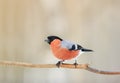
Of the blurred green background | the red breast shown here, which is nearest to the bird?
the red breast

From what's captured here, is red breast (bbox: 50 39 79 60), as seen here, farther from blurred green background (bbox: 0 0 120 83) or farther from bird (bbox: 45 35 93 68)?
blurred green background (bbox: 0 0 120 83)

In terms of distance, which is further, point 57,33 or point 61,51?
point 57,33

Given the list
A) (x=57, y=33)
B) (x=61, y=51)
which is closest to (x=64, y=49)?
(x=61, y=51)

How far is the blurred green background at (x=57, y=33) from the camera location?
121 cm

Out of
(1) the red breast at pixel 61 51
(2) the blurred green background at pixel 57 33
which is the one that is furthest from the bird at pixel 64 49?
(2) the blurred green background at pixel 57 33

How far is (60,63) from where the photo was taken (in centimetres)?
98

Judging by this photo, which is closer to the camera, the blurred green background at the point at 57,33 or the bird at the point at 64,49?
the bird at the point at 64,49

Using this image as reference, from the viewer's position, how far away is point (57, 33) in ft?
3.99

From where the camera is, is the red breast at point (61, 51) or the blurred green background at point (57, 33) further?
the blurred green background at point (57, 33)

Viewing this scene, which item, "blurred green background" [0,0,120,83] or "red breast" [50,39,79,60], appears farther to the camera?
"blurred green background" [0,0,120,83]

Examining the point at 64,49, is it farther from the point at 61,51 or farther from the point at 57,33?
the point at 57,33

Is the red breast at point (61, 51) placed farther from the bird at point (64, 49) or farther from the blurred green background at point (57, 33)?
the blurred green background at point (57, 33)

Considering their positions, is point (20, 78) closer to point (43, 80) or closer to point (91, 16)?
point (43, 80)

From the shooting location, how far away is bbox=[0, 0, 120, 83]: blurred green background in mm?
1213
